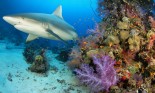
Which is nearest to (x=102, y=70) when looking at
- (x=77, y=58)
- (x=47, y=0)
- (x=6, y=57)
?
(x=77, y=58)

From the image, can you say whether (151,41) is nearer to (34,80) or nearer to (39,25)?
(39,25)

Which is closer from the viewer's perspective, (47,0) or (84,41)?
(84,41)

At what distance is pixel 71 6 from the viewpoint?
573ft

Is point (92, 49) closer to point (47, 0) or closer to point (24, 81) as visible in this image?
point (24, 81)

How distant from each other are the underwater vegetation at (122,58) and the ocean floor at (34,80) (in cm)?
106

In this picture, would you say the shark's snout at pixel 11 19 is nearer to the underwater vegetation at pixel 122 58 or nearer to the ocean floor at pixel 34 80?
the ocean floor at pixel 34 80

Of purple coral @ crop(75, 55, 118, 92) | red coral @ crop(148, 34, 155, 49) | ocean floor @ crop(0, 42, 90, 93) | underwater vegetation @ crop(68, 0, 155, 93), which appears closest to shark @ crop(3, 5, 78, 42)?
ocean floor @ crop(0, 42, 90, 93)

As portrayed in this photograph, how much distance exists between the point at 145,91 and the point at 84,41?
2.43 meters

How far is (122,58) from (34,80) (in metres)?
3.18

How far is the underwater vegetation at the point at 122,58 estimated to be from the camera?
15.8 ft

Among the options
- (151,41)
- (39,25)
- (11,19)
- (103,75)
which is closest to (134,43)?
(151,41)

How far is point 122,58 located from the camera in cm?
522

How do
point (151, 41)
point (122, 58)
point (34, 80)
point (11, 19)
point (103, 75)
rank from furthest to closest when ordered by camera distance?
1. point (34, 80)
2. point (11, 19)
3. point (122, 58)
4. point (151, 41)
5. point (103, 75)

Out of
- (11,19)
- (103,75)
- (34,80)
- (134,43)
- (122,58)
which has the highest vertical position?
(11,19)
